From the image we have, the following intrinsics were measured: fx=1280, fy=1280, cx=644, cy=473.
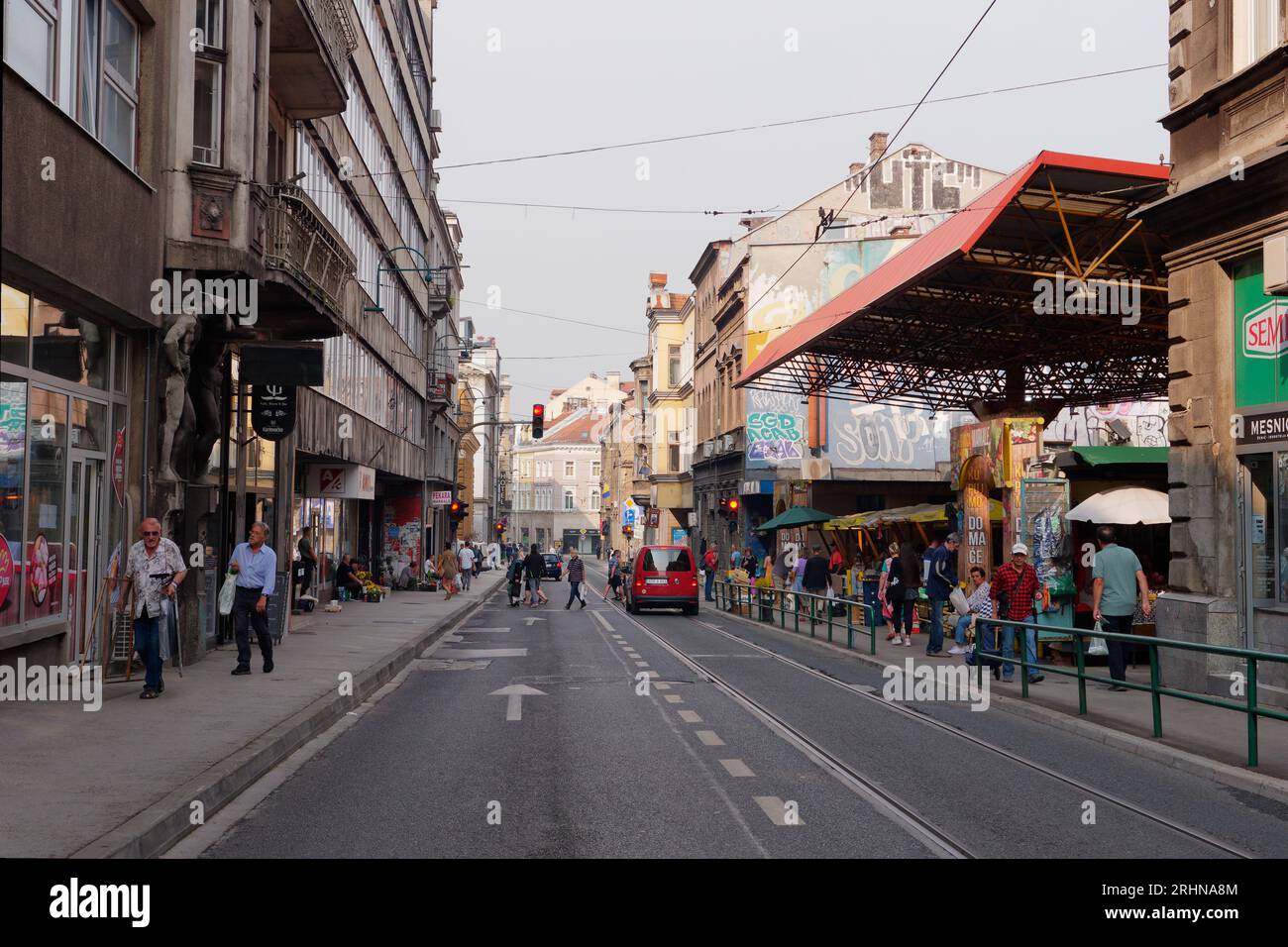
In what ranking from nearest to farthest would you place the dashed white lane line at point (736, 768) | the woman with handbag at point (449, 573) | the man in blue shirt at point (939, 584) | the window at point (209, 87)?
the dashed white lane line at point (736, 768), the window at point (209, 87), the man in blue shirt at point (939, 584), the woman with handbag at point (449, 573)

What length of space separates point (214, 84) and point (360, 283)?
15.7m

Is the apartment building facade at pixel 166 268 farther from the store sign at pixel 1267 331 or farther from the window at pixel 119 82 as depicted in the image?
the store sign at pixel 1267 331

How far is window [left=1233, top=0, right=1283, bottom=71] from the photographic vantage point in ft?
44.0

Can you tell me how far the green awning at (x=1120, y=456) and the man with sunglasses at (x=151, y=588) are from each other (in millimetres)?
13109

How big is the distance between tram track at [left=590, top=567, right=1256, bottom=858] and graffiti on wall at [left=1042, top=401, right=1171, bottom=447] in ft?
107

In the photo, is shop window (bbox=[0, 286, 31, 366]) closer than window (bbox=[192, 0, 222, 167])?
Yes

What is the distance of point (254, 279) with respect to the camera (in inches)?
616

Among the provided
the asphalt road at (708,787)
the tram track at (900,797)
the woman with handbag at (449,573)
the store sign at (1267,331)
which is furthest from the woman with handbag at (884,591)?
the woman with handbag at (449,573)

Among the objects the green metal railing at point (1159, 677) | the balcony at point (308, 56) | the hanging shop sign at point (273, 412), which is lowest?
the green metal railing at point (1159, 677)

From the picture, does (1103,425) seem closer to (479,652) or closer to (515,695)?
(479,652)

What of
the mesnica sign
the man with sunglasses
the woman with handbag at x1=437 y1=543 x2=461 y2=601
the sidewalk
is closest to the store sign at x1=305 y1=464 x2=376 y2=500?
the woman with handbag at x1=437 y1=543 x2=461 y2=601

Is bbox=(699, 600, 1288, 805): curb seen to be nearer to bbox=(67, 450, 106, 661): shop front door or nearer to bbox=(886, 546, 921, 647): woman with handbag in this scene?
bbox=(886, 546, 921, 647): woman with handbag

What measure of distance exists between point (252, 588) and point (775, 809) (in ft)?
29.4

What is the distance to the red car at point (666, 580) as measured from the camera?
3356 centimetres
